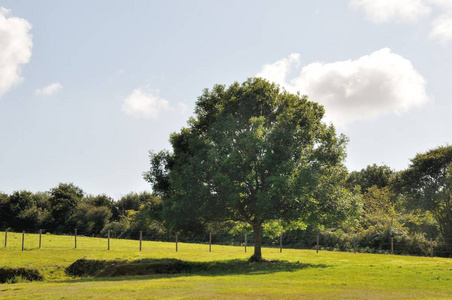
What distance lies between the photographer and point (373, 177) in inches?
4008

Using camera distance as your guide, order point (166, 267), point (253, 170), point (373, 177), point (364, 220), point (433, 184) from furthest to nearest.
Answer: point (373, 177) < point (364, 220) < point (433, 184) < point (253, 170) < point (166, 267)

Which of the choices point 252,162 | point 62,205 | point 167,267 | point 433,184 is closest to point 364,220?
point 433,184

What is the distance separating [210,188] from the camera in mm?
35625

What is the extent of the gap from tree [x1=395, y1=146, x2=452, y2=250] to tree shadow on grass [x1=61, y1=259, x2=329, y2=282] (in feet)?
99.9

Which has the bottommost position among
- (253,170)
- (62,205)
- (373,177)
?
(62,205)

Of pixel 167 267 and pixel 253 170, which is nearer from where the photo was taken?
pixel 167 267

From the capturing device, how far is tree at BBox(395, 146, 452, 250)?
56.2 m

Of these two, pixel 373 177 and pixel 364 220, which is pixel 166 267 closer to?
pixel 364 220

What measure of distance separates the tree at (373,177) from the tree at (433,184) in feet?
129

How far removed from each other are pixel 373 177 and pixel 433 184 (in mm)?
44716

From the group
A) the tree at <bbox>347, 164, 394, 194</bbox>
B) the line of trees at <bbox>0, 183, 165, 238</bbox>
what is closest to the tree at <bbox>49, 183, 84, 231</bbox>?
the line of trees at <bbox>0, 183, 165, 238</bbox>

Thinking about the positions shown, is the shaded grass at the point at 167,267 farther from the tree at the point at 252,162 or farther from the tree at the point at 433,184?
the tree at the point at 433,184

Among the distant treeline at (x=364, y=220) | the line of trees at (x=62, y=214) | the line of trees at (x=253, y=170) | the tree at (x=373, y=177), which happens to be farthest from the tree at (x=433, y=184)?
the line of trees at (x=62, y=214)

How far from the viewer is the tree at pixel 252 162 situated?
3400 centimetres
